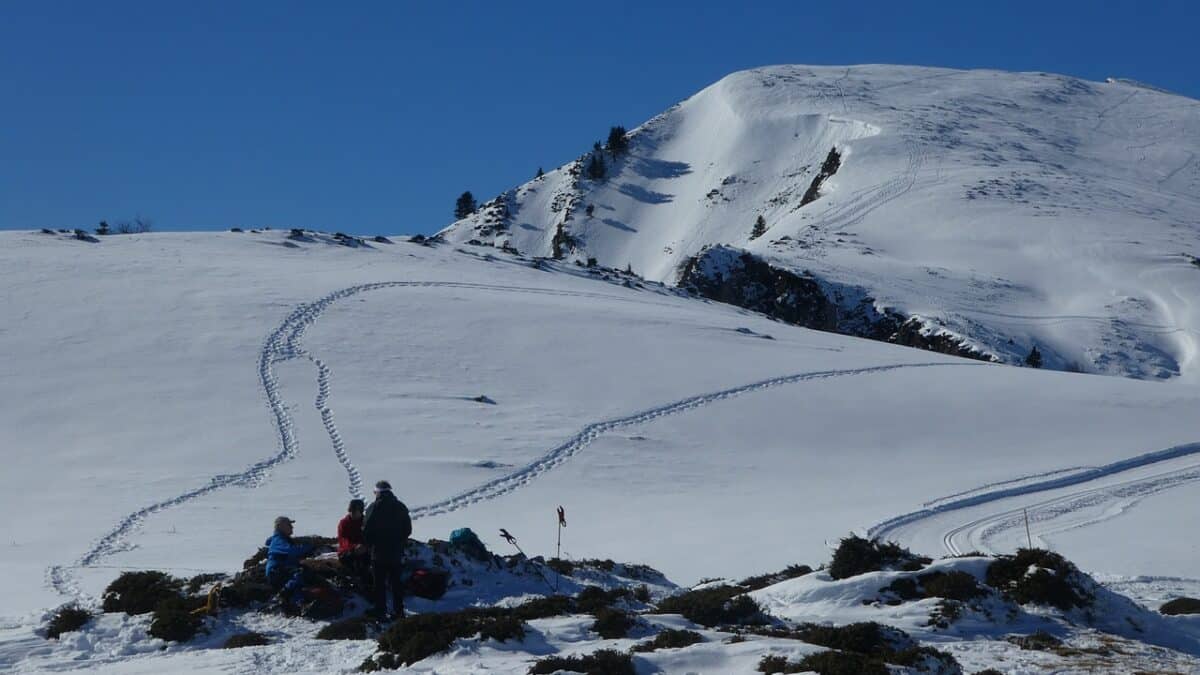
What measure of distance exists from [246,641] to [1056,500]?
21.2 meters

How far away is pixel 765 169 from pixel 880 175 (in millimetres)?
28625

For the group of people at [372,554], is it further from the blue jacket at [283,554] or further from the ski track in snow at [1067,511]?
the ski track in snow at [1067,511]

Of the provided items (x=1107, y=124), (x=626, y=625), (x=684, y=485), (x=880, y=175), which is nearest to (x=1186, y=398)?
(x=684, y=485)

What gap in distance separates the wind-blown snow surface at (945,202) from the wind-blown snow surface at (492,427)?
1527 inches

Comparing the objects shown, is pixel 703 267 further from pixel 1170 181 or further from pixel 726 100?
pixel 726 100

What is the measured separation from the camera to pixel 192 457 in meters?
30.3

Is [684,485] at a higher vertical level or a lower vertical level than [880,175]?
lower

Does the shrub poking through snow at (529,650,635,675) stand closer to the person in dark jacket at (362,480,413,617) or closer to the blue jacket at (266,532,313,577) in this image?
the person in dark jacket at (362,480,413,617)

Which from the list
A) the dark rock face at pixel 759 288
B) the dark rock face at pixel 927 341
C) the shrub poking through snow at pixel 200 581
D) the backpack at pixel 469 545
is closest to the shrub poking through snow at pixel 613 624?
the backpack at pixel 469 545

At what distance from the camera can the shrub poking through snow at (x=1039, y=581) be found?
543 inches

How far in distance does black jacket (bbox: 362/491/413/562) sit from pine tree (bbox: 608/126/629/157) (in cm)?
16114

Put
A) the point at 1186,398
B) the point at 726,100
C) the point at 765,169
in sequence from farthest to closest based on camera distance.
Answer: the point at 726,100 < the point at 765,169 < the point at 1186,398

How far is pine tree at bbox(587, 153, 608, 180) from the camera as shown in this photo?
167 metres

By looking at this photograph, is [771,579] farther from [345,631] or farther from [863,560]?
[345,631]
